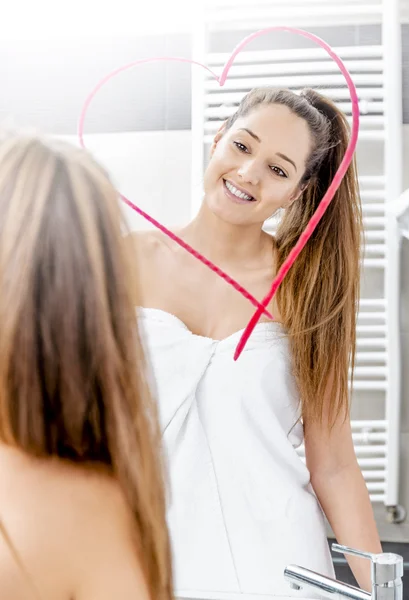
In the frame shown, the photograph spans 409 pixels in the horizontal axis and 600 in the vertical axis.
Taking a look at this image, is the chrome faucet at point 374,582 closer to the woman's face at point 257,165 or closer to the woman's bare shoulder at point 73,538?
the woman's bare shoulder at point 73,538

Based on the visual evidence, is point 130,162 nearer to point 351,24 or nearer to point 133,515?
point 351,24

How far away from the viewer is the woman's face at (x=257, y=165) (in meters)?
0.97

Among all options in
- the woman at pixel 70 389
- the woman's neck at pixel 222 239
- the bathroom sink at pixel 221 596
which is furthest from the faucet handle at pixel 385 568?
the woman's neck at pixel 222 239

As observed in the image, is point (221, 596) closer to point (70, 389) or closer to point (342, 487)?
point (342, 487)

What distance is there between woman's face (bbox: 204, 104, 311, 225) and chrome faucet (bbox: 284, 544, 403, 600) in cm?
46

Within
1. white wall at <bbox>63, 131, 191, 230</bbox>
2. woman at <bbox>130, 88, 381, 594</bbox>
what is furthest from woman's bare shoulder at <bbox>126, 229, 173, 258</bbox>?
white wall at <bbox>63, 131, 191, 230</bbox>

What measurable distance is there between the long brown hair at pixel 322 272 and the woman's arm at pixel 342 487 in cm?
3

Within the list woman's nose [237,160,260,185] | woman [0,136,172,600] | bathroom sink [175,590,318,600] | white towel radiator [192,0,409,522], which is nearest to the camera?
woman [0,136,172,600]

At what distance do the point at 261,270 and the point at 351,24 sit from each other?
46cm

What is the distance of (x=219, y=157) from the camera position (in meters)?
0.99

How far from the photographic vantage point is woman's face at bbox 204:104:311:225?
0.97m

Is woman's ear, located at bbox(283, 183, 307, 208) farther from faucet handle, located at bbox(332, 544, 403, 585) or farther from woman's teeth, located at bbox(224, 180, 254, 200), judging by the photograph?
faucet handle, located at bbox(332, 544, 403, 585)

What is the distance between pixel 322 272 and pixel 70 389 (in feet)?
2.13

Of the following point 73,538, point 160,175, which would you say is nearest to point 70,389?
point 73,538
